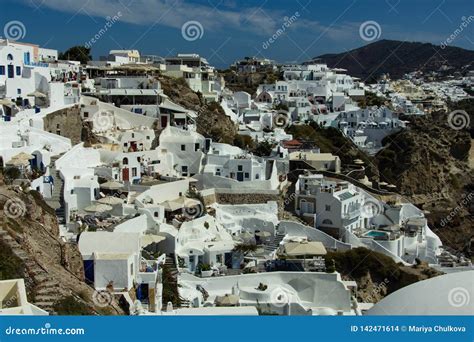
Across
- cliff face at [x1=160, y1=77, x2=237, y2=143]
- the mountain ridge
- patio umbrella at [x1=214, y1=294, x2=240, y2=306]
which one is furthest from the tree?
the mountain ridge

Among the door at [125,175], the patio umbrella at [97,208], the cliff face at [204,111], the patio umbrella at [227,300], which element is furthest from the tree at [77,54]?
the patio umbrella at [227,300]

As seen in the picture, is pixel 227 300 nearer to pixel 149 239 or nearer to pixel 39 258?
pixel 149 239

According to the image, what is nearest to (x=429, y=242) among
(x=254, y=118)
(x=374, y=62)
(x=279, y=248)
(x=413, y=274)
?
(x=413, y=274)

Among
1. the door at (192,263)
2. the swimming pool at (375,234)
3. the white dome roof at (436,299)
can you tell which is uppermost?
the white dome roof at (436,299)

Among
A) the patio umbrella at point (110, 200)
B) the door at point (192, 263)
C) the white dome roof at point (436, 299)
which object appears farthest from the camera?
the patio umbrella at point (110, 200)

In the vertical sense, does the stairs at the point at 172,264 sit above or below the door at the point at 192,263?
above

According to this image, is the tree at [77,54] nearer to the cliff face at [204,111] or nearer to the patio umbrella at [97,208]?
the cliff face at [204,111]
